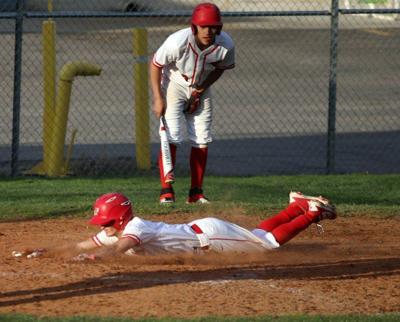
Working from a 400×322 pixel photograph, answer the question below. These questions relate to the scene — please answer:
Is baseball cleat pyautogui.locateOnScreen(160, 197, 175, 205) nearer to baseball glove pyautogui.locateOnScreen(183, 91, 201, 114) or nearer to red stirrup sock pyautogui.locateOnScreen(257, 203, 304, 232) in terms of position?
baseball glove pyautogui.locateOnScreen(183, 91, 201, 114)

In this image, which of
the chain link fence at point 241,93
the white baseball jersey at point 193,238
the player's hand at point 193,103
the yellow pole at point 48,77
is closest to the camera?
the white baseball jersey at point 193,238

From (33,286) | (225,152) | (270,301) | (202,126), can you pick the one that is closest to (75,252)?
(33,286)

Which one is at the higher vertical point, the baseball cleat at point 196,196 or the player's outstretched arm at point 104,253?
the baseball cleat at point 196,196

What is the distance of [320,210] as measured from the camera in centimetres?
758

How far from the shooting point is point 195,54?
9570 millimetres

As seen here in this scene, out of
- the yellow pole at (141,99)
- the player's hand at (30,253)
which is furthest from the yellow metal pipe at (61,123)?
the player's hand at (30,253)

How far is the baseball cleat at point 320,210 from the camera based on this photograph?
298 inches

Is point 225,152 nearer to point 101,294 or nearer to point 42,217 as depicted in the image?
point 42,217

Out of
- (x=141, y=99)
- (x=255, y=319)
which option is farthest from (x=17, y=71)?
(x=255, y=319)

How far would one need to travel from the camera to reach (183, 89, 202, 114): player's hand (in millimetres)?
9781

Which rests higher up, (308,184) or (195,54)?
(195,54)

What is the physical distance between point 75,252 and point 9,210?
2.18 m

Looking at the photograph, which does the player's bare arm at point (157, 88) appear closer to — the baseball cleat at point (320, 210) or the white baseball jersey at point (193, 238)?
the white baseball jersey at point (193, 238)

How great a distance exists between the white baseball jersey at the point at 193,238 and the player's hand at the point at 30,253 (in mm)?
459
